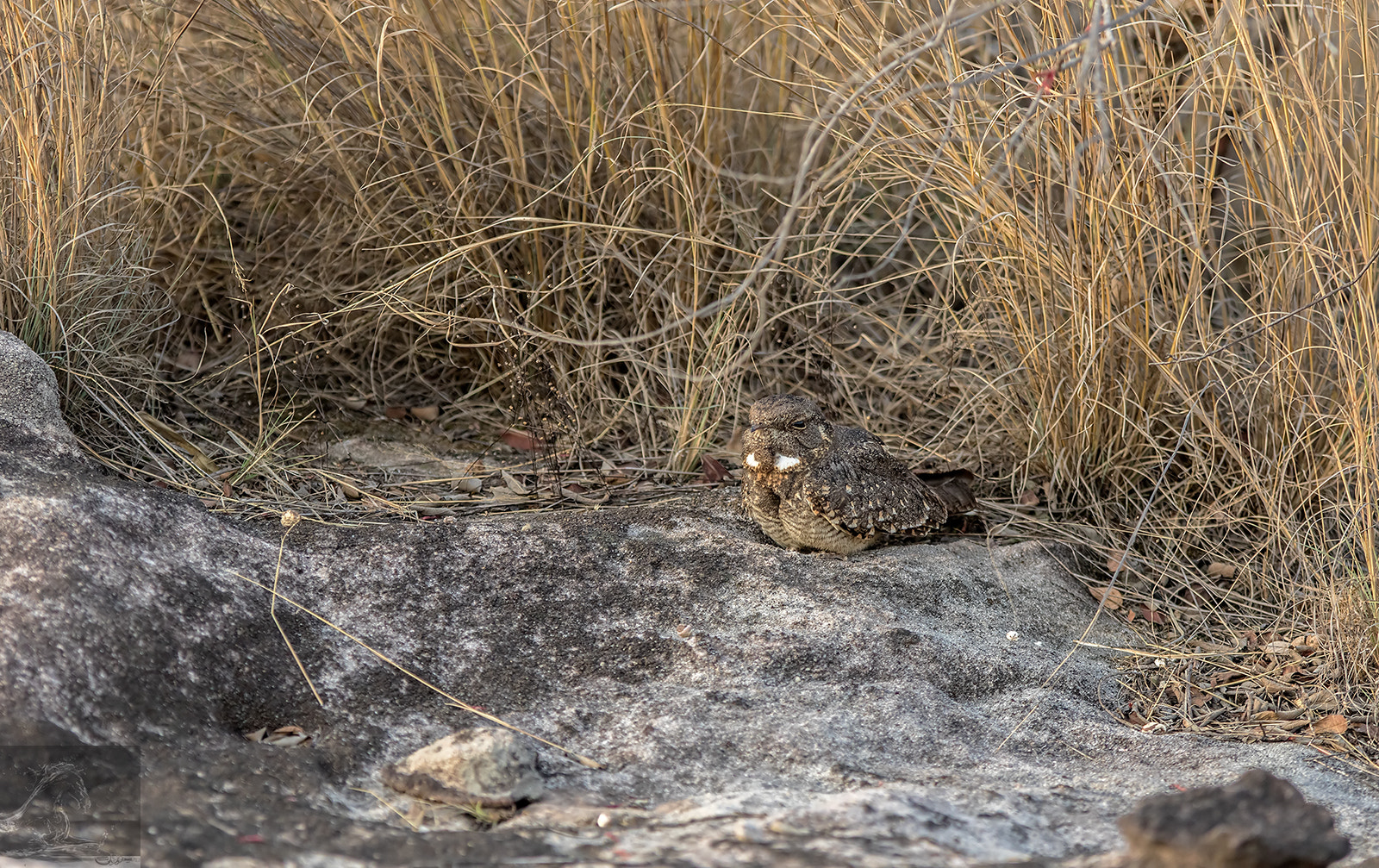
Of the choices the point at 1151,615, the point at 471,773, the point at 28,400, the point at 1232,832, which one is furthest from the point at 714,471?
the point at 1232,832

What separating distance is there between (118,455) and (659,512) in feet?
4.72

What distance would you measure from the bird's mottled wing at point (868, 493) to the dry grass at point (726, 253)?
1.37 ft

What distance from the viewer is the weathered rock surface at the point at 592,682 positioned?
6.64 ft

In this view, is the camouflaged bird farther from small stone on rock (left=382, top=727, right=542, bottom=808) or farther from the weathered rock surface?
small stone on rock (left=382, top=727, right=542, bottom=808)

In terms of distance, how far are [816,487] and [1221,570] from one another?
3.79 feet

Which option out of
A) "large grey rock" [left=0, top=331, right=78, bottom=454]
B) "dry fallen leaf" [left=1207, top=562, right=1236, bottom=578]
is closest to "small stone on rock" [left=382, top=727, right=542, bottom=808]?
"large grey rock" [left=0, top=331, right=78, bottom=454]

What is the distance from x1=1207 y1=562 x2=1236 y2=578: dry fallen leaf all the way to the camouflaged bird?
79 centimetres

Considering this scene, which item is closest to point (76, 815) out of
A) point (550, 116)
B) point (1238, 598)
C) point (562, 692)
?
point (562, 692)

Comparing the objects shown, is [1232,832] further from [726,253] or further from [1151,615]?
[726,253]

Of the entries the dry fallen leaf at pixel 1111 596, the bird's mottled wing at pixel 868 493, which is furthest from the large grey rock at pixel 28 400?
the dry fallen leaf at pixel 1111 596

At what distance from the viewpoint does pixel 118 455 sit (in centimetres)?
315

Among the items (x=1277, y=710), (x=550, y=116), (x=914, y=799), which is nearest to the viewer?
(x=914, y=799)

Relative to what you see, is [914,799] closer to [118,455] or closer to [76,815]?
[76,815]

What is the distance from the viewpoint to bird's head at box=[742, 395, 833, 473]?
9.87 feet
